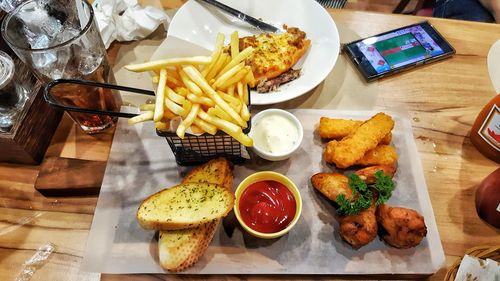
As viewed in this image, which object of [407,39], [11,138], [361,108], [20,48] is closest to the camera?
[20,48]

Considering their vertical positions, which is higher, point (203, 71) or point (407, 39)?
point (203, 71)

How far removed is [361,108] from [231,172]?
0.76 metres

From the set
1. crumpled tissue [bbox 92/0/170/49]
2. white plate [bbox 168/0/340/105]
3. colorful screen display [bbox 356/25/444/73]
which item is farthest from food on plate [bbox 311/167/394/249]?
crumpled tissue [bbox 92/0/170/49]

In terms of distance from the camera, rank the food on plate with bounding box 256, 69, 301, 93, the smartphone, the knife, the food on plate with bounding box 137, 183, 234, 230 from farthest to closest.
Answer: the knife, the smartphone, the food on plate with bounding box 256, 69, 301, 93, the food on plate with bounding box 137, 183, 234, 230

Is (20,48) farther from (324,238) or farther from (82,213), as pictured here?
(324,238)

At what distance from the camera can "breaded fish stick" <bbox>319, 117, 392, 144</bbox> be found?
1749 millimetres

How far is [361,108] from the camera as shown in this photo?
1945mm

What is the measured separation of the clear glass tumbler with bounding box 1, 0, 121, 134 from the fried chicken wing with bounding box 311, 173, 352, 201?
3.33ft

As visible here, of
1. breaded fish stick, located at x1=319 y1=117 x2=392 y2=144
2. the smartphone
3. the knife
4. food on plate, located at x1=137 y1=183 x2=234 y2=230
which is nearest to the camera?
food on plate, located at x1=137 y1=183 x2=234 y2=230

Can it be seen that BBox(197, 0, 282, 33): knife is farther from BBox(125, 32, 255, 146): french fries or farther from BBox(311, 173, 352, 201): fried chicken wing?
BBox(311, 173, 352, 201): fried chicken wing

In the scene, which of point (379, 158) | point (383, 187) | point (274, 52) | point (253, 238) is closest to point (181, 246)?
point (253, 238)

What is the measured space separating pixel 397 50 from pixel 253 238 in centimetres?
129

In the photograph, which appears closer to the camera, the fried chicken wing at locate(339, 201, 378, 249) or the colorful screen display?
the fried chicken wing at locate(339, 201, 378, 249)

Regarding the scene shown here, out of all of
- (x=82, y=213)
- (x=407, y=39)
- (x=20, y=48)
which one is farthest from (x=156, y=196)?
(x=407, y=39)
